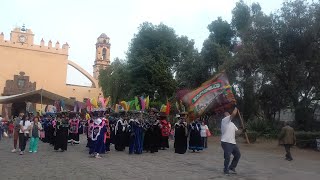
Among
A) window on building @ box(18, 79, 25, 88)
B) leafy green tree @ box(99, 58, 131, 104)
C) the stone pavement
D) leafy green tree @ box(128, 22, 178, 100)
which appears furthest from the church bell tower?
the stone pavement

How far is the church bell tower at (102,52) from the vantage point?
2200 inches

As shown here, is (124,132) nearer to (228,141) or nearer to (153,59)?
(228,141)

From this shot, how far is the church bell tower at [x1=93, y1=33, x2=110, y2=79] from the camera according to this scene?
5588cm

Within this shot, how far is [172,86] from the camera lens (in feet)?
107

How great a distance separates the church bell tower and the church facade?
17.0 ft

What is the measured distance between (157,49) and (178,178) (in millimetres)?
27582

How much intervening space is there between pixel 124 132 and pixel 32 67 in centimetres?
3505

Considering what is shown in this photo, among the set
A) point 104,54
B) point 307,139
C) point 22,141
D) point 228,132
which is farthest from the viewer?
point 104,54

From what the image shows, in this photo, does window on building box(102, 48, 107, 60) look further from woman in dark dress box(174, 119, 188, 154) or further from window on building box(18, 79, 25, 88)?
woman in dark dress box(174, 119, 188, 154)

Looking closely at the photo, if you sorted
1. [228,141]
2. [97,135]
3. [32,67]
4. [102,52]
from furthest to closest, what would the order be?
[102,52] < [32,67] < [97,135] < [228,141]

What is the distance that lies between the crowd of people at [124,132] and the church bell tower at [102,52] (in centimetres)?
3910

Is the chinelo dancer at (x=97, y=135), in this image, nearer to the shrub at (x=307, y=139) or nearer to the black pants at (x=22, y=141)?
the black pants at (x=22, y=141)

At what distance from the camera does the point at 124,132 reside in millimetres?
15906

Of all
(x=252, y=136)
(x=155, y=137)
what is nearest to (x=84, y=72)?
(x=252, y=136)
